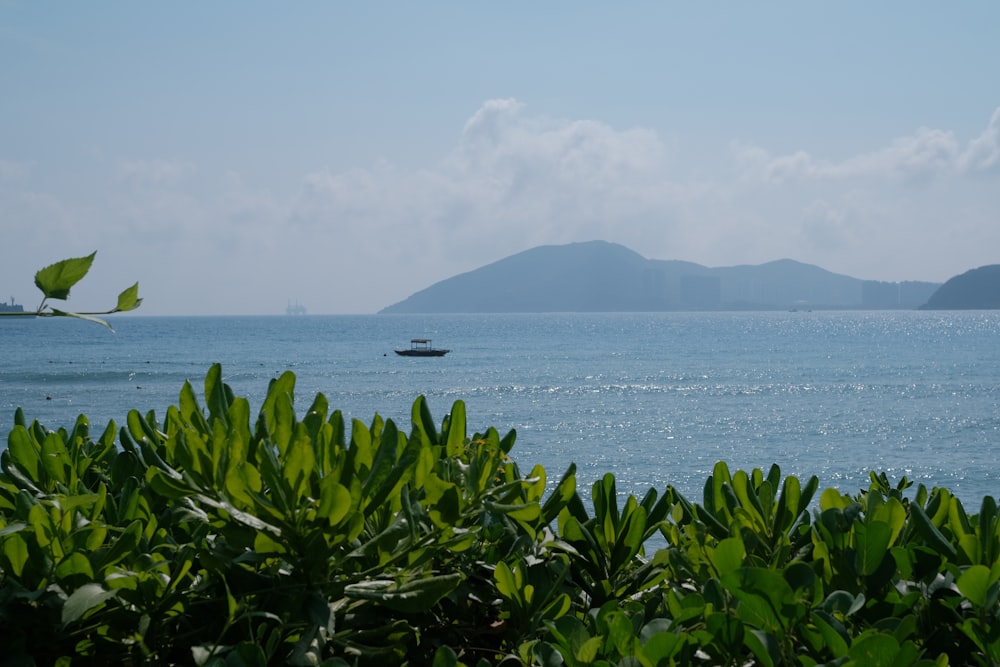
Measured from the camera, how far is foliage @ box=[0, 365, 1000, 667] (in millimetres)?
1129

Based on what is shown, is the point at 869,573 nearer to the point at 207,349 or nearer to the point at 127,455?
the point at 127,455

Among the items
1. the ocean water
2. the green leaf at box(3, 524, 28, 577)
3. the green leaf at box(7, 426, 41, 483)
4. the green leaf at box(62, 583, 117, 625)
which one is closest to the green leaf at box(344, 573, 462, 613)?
the green leaf at box(62, 583, 117, 625)

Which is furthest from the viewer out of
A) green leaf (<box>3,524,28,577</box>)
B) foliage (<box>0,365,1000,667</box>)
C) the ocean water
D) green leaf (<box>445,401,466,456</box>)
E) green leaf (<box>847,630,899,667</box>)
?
the ocean water

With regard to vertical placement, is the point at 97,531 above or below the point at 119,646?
above

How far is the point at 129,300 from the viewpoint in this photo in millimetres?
1196

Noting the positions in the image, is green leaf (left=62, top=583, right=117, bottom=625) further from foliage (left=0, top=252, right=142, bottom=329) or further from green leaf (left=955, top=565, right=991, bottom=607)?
green leaf (left=955, top=565, right=991, bottom=607)

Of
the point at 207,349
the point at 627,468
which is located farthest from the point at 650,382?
the point at 207,349

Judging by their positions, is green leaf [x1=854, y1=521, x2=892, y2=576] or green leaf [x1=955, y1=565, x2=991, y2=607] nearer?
green leaf [x1=955, y1=565, x2=991, y2=607]

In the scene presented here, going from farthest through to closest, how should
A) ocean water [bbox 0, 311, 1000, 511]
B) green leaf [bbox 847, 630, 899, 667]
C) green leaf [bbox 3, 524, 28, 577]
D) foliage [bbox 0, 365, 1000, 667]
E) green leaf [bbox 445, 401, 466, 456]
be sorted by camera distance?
1. ocean water [bbox 0, 311, 1000, 511]
2. green leaf [bbox 445, 401, 466, 456]
3. green leaf [bbox 3, 524, 28, 577]
4. foliage [bbox 0, 365, 1000, 667]
5. green leaf [bbox 847, 630, 899, 667]

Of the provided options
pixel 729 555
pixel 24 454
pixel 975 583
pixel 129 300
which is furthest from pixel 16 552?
pixel 975 583

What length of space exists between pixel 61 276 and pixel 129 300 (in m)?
0.09

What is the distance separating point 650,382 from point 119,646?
55.9 m

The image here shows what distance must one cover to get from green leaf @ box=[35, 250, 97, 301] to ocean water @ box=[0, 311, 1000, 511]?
7.70 meters

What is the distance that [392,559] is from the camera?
1.22 metres
